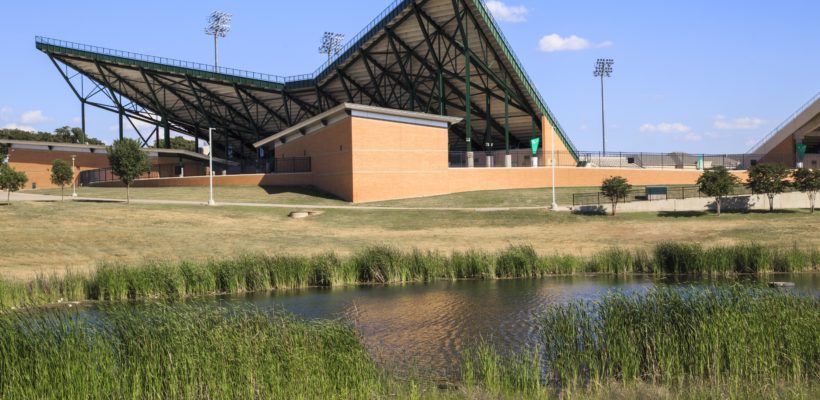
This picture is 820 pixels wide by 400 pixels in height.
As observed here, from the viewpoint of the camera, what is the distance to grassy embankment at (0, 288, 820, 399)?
43.7 feet

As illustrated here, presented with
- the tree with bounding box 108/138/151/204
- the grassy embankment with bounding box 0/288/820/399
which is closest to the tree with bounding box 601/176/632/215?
the grassy embankment with bounding box 0/288/820/399

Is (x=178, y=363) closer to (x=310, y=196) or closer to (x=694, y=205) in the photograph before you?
(x=694, y=205)

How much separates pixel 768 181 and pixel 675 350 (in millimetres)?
41879

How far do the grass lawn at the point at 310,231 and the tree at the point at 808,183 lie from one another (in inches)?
76.7

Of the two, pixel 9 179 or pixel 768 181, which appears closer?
pixel 9 179

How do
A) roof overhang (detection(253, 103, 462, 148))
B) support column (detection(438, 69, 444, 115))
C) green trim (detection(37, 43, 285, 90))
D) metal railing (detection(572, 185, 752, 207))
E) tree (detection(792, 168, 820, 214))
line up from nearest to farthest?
tree (detection(792, 168, 820, 214))
metal railing (detection(572, 185, 752, 207))
roof overhang (detection(253, 103, 462, 148))
support column (detection(438, 69, 444, 115))
green trim (detection(37, 43, 285, 90))

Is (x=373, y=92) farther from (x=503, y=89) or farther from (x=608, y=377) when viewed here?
(x=608, y=377)

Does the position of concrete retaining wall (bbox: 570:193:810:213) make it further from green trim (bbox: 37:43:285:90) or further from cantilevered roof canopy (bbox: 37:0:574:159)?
green trim (bbox: 37:43:285:90)

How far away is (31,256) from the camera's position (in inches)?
1331

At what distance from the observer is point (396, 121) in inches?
2420

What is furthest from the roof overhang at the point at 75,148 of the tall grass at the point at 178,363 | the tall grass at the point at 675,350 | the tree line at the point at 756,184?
the tall grass at the point at 675,350

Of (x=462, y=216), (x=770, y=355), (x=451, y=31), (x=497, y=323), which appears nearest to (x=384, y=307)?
(x=497, y=323)

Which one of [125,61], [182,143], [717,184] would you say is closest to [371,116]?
[717,184]

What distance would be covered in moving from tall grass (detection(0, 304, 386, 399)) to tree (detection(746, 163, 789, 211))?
4569 cm
